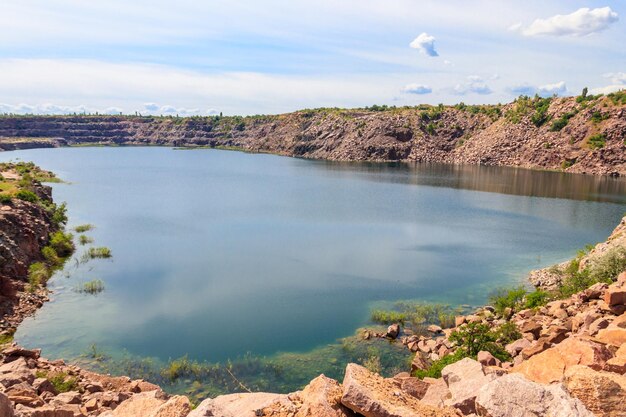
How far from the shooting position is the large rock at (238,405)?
7839 millimetres

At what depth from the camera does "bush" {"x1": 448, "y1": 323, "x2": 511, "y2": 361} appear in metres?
17.2

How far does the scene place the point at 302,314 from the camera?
26188 millimetres

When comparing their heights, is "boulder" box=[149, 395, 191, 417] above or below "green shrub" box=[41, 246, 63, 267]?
above

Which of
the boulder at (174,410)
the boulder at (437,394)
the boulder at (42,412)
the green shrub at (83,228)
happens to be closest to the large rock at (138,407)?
the boulder at (174,410)

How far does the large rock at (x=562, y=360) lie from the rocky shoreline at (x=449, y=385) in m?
0.02

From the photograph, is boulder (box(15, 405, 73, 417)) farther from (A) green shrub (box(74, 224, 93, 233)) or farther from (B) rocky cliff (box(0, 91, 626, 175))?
(B) rocky cliff (box(0, 91, 626, 175))

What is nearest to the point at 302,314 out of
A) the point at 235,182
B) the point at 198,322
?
the point at 198,322

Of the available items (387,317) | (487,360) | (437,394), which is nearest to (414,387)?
(437,394)

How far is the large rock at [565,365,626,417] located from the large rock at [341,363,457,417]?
7.40 feet

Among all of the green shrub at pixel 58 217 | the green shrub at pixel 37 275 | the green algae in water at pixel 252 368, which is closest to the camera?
the green algae in water at pixel 252 368

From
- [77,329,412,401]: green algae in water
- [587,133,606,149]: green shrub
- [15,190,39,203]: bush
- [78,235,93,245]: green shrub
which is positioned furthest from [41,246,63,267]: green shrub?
[587,133,606,149]: green shrub

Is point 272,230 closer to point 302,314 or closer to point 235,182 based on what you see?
point 302,314

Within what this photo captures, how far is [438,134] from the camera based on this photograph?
414ft

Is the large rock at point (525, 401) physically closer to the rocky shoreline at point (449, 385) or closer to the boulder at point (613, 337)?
the rocky shoreline at point (449, 385)
